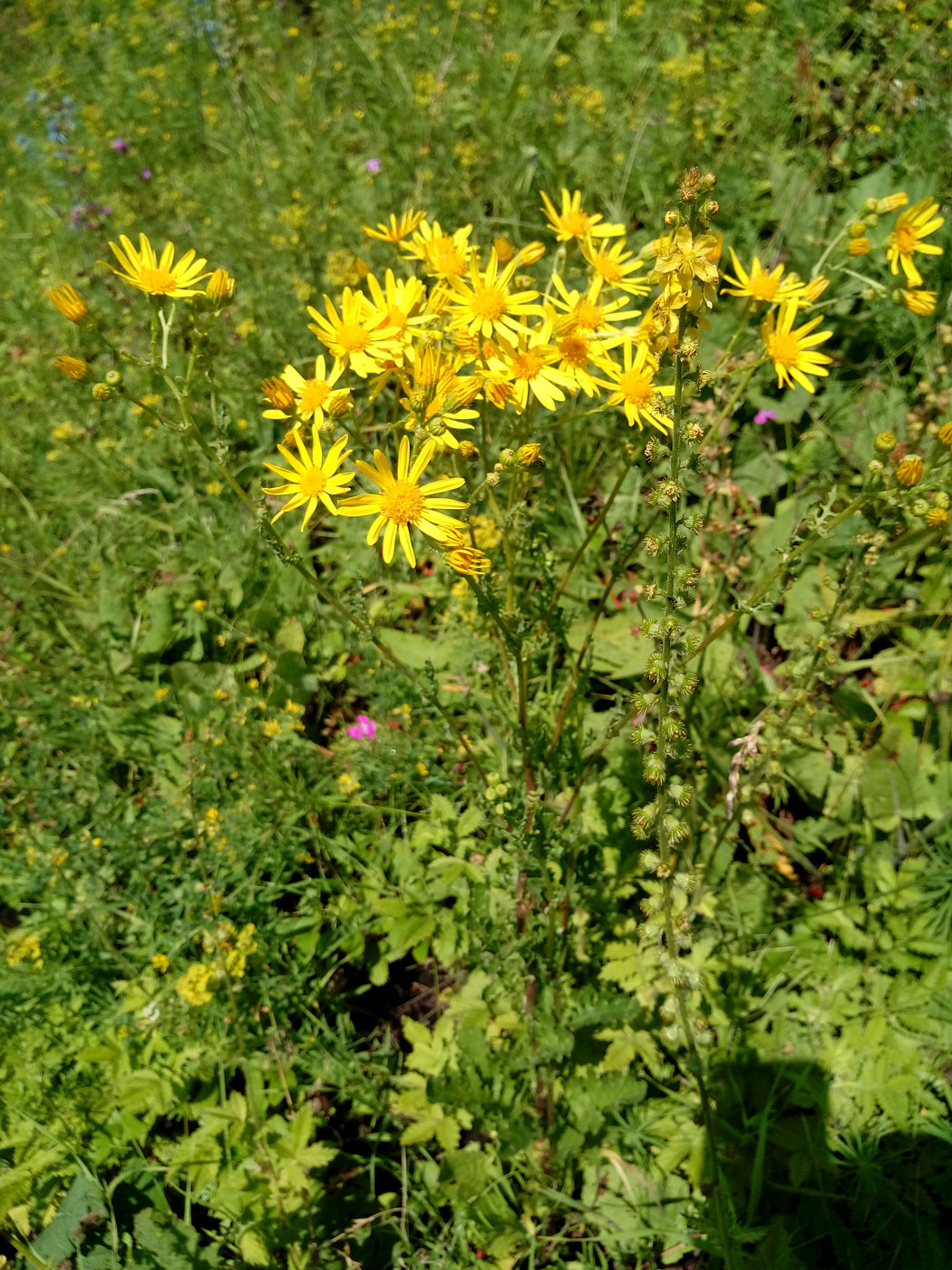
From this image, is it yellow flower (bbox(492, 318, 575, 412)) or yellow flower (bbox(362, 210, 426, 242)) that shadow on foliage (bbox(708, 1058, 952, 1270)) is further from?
yellow flower (bbox(362, 210, 426, 242))

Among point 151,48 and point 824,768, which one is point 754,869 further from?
point 151,48

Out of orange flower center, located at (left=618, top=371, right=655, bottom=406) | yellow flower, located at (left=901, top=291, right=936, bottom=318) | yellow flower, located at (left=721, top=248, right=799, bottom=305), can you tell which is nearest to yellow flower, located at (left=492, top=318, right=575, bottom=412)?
orange flower center, located at (left=618, top=371, right=655, bottom=406)

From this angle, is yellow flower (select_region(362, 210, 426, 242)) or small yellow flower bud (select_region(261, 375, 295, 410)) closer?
small yellow flower bud (select_region(261, 375, 295, 410))

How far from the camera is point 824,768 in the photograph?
2439mm

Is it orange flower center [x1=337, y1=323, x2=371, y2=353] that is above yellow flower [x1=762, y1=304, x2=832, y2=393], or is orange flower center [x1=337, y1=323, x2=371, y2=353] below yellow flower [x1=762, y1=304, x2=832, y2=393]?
above

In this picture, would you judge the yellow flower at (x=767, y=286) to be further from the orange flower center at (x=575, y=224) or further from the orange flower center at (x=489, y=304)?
the orange flower center at (x=489, y=304)

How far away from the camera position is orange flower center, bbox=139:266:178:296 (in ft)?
5.54

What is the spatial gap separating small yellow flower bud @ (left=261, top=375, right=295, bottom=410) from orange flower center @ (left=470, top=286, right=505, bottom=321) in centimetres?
42

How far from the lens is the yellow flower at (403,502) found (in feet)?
4.67

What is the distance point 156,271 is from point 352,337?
1.73 ft

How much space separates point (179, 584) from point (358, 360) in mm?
1847

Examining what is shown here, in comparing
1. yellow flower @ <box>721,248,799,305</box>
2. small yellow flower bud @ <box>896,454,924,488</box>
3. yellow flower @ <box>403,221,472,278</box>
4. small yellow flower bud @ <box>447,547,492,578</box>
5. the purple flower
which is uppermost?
yellow flower @ <box>403,221,472,278</box>

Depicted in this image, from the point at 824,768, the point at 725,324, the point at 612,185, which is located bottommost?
the point at 824,768

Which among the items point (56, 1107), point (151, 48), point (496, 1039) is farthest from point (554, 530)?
point (151, 48)
